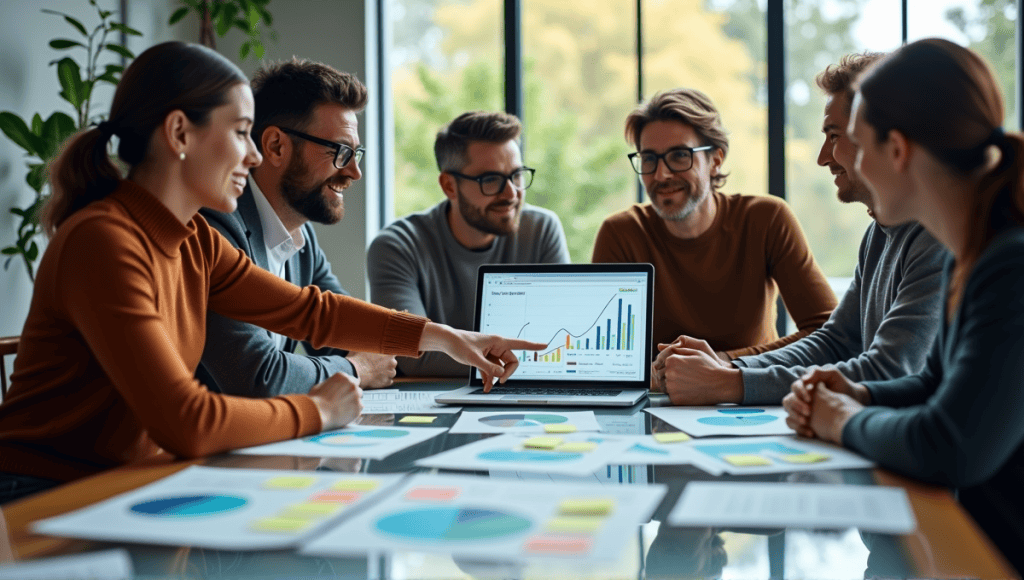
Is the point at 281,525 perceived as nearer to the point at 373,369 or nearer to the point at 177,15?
the point at 373,369

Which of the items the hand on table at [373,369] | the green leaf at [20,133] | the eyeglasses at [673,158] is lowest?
the hand on table at [373,369]

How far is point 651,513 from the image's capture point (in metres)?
0.87

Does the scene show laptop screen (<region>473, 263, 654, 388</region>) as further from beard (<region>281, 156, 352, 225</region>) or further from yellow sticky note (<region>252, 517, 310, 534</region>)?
yellow sticky note (<region>252, 517, 310, 534</region>)

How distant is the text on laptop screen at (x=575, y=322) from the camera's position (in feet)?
5.78

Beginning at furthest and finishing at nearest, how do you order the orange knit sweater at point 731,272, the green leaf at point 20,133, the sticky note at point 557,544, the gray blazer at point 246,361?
1. the green leaf at point 20,133
2. the orange knit sweater at point 731,272
3. the gray blazer at point 246,361
4. the sticky note at point 557,544

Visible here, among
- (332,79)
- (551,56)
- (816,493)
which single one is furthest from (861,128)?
(551,56)

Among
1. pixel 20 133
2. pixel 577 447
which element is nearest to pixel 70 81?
pixel 20 133

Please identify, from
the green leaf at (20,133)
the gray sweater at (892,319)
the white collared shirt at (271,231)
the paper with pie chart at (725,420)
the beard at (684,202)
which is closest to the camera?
the paper with pie chart at (725,420)

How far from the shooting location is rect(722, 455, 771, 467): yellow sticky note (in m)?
1.06

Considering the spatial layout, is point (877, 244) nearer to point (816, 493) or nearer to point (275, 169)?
point (816, 493)

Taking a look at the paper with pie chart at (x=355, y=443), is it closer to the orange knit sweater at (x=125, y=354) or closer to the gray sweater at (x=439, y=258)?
the orange knit sweater at (x=125, y=354)

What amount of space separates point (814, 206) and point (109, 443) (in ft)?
30.4

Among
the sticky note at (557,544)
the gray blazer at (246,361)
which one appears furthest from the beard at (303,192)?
the sticky note at (557,544)

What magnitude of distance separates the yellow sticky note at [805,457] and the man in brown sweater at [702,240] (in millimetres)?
1216
